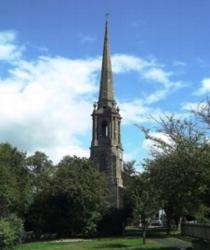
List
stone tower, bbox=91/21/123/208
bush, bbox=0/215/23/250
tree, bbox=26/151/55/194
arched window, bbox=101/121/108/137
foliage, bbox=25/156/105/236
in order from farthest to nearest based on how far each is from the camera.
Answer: arched window, bbox=101/121/108/137 → stone tower, bbox=91/21/123/208 → tree, bbox=26/151/55/194 → foliage, bbox=25/156/105/236 → bush, bbox=0/215/23/250

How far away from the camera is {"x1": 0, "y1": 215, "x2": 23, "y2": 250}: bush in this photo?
46.0 m

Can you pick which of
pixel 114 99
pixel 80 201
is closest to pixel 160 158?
pixel 80 201

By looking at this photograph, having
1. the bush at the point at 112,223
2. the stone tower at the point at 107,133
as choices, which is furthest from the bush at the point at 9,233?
the stone tower at the point at 107,133

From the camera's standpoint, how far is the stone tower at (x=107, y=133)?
360ft

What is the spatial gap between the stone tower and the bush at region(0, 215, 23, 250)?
57.4 meters

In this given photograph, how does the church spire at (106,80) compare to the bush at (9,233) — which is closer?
the bush at (9,233)

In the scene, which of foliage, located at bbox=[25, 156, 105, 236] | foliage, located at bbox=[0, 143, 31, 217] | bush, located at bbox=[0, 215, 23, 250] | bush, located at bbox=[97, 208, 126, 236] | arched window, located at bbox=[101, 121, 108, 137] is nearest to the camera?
bush, located at bbox=[0, 215, 23, 250]

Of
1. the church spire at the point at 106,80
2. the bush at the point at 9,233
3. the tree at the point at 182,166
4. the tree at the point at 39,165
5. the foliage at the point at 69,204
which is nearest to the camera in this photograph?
the tree at the point at 182,166

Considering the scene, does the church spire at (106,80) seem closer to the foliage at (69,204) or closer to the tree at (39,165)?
the tree at (39,165)

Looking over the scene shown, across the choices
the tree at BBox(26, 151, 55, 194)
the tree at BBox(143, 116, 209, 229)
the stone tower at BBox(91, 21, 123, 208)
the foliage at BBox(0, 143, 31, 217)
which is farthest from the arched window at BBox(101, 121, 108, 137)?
the tree at BBox(143, 116, 209, 229)

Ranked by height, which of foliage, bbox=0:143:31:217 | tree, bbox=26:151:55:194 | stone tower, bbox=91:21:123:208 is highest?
stone tower, bbox=91:21:123:208

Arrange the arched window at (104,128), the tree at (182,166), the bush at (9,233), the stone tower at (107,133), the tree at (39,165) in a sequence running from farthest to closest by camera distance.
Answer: the arched window at (104,128), the stone tower at (107,133), the tree at (39,165), the bush at (9,233), the tree at (182,166)

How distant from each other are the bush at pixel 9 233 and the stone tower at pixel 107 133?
57449mm

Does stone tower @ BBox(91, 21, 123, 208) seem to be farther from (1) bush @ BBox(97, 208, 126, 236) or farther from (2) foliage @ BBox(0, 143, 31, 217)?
(2) foliage @ BBox(0, 143, 31, 217)
